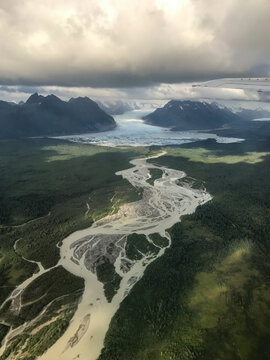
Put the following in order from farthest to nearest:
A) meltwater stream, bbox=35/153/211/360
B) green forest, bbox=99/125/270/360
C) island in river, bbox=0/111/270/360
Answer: meltwater stream, bbox=35/153/211/360, island in river, bbox=0/111/270/360, green forest, bbox=99/125/270/360

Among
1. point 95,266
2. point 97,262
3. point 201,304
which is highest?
point 201,304

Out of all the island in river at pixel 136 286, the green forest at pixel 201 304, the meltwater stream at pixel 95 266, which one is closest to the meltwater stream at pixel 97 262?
the meltwater stream at pixel 95 266

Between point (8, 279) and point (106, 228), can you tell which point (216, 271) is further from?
point (8, 279)

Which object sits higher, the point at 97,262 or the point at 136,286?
the point at 136,286

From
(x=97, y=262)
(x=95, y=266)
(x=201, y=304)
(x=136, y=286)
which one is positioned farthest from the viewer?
(x=97, y=262)

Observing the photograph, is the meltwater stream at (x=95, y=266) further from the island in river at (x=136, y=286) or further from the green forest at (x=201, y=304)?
the green forest at (x=201, y=304)

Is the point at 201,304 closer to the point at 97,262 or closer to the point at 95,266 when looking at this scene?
the point at 95,266

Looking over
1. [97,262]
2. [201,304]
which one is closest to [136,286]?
[201,304]

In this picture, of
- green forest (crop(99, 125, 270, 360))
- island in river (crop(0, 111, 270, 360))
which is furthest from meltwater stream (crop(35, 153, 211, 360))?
green forest (crop(99, 125, 270, 360))

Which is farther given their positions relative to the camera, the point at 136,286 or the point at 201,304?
the point at 136,286

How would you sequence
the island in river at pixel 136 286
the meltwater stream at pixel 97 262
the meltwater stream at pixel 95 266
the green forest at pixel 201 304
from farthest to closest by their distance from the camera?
the meltwater stream at pixel 95 266 < the meltwater stream at pixel 97 262 < the island in river at pixel 136 286 < the green forest at pixel 201 304

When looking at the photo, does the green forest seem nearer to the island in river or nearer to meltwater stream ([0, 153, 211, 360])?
the island in river

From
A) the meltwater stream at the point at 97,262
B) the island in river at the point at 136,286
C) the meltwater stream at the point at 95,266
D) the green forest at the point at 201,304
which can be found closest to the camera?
the green forest at the point at 201,304

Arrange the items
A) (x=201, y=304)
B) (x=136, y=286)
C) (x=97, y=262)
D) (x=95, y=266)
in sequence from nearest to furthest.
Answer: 1. (x=201, y=304)
2. (x=136, y=286)
3. (x=95, y=266)
4. (x=97, y=262)
